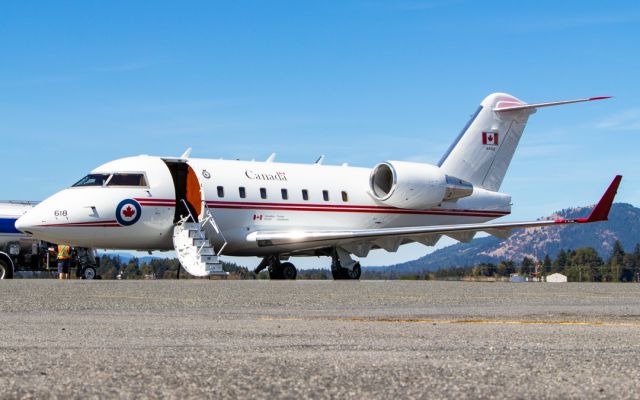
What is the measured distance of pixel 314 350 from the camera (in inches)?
295

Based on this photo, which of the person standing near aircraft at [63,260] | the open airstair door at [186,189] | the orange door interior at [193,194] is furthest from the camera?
the person standing near aircraft at [63,260]

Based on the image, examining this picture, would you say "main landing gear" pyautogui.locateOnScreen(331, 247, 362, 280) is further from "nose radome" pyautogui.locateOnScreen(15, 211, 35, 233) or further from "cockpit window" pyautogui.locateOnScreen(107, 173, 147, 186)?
"nose radome" pyautogui.locateOnScreen(15, 211, 35, 233)

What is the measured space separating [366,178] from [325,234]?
3.59 meters

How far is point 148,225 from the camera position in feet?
94.7

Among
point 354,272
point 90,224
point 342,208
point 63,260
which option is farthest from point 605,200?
point 63,260

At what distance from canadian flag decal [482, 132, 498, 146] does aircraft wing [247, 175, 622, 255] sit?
17.2 feet

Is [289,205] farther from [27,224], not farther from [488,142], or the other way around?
[488,142]

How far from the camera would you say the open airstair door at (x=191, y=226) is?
28591 mm

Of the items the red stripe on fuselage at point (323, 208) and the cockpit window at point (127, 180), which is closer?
the cockpit window at point (127, 180)

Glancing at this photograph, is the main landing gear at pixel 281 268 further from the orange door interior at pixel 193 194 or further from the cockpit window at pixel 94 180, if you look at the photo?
the cockpit window at pixel 94 180

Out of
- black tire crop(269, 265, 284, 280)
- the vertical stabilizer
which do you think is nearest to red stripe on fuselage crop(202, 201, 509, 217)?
the vertical stabilizer

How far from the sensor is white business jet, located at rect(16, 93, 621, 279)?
28.5m

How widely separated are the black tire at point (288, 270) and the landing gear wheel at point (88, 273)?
5930mm

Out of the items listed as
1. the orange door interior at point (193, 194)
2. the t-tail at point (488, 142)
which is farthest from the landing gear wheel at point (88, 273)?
the t-tail at point (488, 142)
